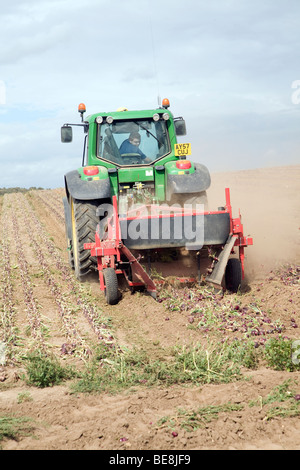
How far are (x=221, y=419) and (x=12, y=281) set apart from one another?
5671 mm

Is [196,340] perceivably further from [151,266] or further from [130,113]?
[130,113]

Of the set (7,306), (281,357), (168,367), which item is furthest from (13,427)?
(7,306)

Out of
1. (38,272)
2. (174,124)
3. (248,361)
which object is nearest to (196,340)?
(248,361)

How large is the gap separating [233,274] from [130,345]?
6.24ft

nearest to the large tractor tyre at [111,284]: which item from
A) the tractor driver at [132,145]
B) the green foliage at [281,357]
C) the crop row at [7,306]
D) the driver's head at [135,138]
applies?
the crop row at [7,306]

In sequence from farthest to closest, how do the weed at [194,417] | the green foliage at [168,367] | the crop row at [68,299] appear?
1. the crop row at [68,299]
2. the green foliage at [168,367]
3. the weed at [194,417]

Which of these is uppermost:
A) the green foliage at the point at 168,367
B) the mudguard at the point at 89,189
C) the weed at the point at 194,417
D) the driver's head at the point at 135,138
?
the driver's head at the point at 135,138

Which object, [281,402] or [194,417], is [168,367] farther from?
[281,402]

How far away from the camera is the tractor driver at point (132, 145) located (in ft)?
24.7

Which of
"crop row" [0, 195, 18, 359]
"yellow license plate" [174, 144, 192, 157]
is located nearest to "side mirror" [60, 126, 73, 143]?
"yellow license plate" [174, 144, 192, 157]

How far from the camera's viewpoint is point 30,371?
4.04 metres

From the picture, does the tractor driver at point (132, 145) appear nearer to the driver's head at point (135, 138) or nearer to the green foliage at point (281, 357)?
the driver's head at point (135, 138)

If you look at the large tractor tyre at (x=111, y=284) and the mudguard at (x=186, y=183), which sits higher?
the mudguard at (x=186, y=183)

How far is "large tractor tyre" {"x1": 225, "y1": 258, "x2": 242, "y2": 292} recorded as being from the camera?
242 inches
